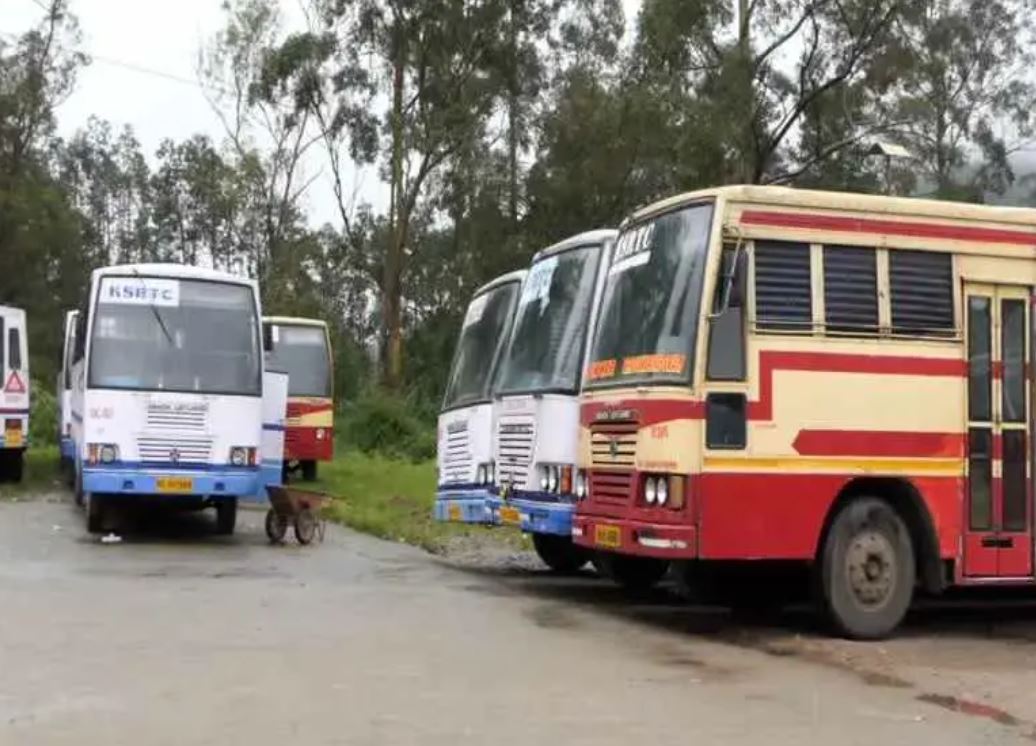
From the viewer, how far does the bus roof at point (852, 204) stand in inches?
405

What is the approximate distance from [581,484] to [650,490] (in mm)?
1184

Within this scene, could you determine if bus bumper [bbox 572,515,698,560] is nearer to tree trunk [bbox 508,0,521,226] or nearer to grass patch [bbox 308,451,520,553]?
grass patch [bbox 308,451,520,553]

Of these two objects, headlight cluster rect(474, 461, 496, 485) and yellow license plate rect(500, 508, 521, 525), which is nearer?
yellow license plate rect(500, 508, 521, 525)

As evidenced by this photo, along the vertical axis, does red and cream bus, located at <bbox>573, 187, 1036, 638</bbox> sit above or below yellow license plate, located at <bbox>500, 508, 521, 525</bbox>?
above

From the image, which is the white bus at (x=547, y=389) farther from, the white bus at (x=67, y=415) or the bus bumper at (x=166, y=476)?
the white bus at (x=67, y=415)

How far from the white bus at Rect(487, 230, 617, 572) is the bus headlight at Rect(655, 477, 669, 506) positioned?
61.9 inches

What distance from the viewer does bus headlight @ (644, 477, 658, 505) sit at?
10273mm

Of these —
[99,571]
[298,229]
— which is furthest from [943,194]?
[99,571]

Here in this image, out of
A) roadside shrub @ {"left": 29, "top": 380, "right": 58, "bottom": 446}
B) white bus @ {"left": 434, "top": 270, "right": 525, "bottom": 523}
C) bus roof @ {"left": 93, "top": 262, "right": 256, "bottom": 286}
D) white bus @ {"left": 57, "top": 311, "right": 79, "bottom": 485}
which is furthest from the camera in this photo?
roadside shrub @ {"left": 29, "top": 380, "right": 58, "bottom": 446}

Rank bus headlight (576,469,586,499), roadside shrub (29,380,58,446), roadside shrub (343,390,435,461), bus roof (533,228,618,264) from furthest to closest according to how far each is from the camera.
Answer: roadside shrub (29,380,58,446), roadside shrub (343,390,435,461), bus roof (533,228,618,264), bus headlight (576,469,586,499)

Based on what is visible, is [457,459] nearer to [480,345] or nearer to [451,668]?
[480,345]

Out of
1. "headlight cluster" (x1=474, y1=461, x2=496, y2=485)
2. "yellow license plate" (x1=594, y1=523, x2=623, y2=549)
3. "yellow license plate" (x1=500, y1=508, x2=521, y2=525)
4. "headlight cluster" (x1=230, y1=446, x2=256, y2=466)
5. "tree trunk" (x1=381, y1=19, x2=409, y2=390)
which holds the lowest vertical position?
"yellow license plate" (x1=594, y1=523, x2=623, y2=549)

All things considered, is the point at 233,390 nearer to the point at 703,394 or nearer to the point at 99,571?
the point at 99,571

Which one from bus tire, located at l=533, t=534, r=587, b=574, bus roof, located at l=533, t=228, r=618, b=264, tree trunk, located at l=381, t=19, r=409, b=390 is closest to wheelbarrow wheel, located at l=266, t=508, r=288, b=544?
bus tire, located at l=533, t=534, r=587, b=574
